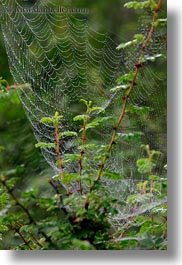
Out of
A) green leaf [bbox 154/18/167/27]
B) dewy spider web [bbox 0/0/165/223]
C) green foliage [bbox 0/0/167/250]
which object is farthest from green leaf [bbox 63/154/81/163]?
green leaf [bbox 154/18/167/27]

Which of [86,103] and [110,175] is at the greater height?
[86,103]

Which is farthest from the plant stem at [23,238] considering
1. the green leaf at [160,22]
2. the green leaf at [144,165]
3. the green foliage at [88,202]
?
the green leaf at [160,22]

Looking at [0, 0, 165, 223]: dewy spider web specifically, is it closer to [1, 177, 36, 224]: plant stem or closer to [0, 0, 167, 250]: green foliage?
[0, 0, 167, 250]: green foliage

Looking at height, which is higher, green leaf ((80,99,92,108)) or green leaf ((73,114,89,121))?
green leaf ((80,99,92,108))

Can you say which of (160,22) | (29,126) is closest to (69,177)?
(29,126)

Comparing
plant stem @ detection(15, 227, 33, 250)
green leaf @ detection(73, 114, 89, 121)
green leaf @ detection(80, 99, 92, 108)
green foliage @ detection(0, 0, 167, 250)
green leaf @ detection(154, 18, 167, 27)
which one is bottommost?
plant stem @ detection(15, 227, 33, 250)

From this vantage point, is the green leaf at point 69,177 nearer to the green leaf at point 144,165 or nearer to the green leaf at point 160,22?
the green leaf at point 144,165

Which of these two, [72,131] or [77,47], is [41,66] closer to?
[77,47]

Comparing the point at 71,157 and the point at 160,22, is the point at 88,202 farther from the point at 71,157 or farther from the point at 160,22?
the point at 160,22

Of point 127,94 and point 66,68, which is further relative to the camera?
point 66,68
